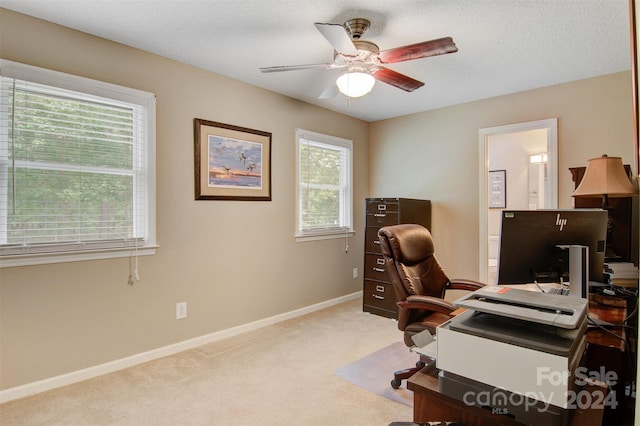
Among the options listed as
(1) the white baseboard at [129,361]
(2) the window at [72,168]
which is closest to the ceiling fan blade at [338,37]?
(2) the window at [72,168]

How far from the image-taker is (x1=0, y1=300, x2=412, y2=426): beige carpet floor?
6.61ft

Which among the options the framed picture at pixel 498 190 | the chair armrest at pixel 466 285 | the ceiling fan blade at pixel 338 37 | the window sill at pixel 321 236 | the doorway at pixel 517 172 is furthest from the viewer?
the framed picture at pixel 498 190

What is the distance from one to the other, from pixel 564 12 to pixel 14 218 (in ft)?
12.0

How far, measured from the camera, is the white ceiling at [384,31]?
2.10 m

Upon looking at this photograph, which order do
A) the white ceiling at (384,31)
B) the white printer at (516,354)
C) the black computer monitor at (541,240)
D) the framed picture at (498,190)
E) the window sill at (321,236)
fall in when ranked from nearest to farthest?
the white printer at (516,354)
the black computer monitor at (541,240)
the white ceiling at (384,31)
the window sill at (321,236)
the framed picture at (498,190)

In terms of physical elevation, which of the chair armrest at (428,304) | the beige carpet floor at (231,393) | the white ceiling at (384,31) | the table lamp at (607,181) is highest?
the white ceiling at (384,31)

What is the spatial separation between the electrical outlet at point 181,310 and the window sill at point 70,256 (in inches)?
20.3

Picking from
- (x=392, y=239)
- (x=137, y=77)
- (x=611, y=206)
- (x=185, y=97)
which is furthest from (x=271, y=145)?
(x=611, y=206)

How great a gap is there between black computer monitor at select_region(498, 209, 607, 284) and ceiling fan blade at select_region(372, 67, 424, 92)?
1460mm

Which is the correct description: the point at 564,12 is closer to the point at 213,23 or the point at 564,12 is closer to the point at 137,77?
the point at 213,23

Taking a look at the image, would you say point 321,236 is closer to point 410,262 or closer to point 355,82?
point 410,262

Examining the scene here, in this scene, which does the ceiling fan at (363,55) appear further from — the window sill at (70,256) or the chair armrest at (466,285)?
the window sill at (70,256)

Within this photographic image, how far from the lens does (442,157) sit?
4.21 metres

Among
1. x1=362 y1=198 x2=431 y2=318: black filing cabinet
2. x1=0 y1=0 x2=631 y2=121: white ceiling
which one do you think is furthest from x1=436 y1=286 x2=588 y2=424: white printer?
x1=362 y1=198 x2=431 y2=318: black filing cabinet
